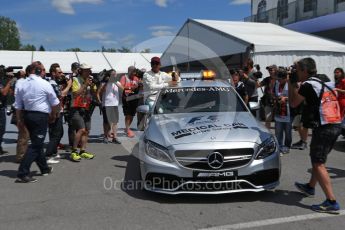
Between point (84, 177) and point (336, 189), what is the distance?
12.8ft

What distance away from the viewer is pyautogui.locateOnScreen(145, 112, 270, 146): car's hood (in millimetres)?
5156

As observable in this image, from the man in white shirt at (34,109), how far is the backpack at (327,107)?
3.99 metres

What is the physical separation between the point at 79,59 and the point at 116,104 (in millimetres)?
22534

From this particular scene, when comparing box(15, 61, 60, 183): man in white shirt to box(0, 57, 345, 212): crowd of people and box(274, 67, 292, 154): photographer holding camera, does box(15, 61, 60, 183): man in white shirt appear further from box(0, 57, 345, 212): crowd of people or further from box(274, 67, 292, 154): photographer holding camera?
box(274, 67, 292, 154): photographer holding camera

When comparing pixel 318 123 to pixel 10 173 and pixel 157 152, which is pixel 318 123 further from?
pixel 10 173

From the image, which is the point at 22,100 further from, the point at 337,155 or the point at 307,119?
the point at 337,155

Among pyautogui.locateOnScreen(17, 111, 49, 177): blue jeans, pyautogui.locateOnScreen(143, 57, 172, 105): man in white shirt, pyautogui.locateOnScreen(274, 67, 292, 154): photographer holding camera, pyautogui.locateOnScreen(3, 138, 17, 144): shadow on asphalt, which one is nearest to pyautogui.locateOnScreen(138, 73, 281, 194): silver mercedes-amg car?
pyautogui.locateOnScreen(17, 111, 49, 177): blue jeans

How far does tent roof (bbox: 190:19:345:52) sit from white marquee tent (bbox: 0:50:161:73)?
12.2 metres

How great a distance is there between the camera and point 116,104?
34.1ft

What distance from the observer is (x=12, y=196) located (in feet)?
18.5

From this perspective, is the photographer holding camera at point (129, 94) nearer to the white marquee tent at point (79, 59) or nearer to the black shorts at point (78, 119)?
the black shorts at point (78, 119)

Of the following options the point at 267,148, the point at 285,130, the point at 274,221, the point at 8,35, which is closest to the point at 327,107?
the point at 267,148

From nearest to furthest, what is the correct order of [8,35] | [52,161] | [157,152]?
1. [157,152]
2. [52,161]
3. [8,35]

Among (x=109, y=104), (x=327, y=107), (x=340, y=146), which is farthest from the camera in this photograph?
(x=109, y=104)
